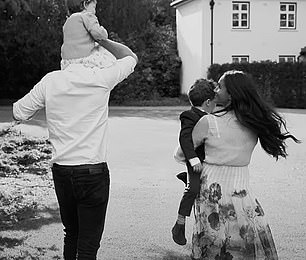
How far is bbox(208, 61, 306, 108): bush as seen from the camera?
31.9 metres

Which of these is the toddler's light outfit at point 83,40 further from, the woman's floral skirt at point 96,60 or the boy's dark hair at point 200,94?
the boy's dark hair at point 200,94

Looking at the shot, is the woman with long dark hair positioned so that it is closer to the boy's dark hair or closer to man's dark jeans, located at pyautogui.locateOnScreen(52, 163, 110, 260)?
the boy's dark hair

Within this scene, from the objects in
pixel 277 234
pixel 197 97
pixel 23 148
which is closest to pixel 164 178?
pixel 277 234

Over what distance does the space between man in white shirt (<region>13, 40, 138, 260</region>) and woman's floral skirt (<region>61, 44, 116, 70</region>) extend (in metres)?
0.03

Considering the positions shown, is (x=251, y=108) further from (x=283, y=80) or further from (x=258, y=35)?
(x=258, y=35)

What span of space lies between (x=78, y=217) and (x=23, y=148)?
38.4ft

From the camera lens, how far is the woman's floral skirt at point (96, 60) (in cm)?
368

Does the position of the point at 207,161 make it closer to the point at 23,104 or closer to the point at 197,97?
the point at 197,97

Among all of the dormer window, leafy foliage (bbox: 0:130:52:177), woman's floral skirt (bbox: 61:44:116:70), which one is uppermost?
the dormer window

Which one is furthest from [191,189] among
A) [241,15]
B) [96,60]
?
[241,15]

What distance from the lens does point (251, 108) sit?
12.4ft

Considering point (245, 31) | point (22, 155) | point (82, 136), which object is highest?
point (245, 31)

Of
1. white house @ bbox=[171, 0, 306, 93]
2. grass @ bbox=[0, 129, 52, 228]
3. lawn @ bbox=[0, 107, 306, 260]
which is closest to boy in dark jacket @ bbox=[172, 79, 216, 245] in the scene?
lawn @ bbox=[0, 107, 306, 260]

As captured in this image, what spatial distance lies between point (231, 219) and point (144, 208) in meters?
4.29
